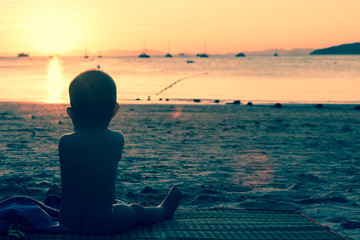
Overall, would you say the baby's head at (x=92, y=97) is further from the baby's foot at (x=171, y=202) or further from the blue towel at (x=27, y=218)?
the baby's foot at (x=171, y=202)

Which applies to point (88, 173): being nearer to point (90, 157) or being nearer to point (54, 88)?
point (90, 157)

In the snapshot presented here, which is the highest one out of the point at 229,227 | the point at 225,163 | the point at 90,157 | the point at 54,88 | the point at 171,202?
the point at 90,157

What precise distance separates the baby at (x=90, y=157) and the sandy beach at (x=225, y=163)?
1840mm

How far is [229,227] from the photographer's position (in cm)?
350

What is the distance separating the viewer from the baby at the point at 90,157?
2.99 meters

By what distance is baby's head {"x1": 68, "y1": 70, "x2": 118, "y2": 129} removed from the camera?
2971 mm

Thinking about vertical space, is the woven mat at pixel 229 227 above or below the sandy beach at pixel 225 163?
above

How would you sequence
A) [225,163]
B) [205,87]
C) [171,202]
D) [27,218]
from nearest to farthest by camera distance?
[27,218] → [171,202] → [225,163] → [205,87]

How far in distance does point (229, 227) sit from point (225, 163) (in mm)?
3546

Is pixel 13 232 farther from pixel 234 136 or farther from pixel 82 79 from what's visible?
pixel 234 136

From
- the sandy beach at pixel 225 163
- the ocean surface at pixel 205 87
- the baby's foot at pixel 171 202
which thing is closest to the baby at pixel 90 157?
the baby's foot at pixel 171 202

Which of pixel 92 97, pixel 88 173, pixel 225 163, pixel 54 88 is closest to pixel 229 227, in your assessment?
pixel 88 173

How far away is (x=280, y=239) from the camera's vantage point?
323 cm

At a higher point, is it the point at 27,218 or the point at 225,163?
the point at 27,218
